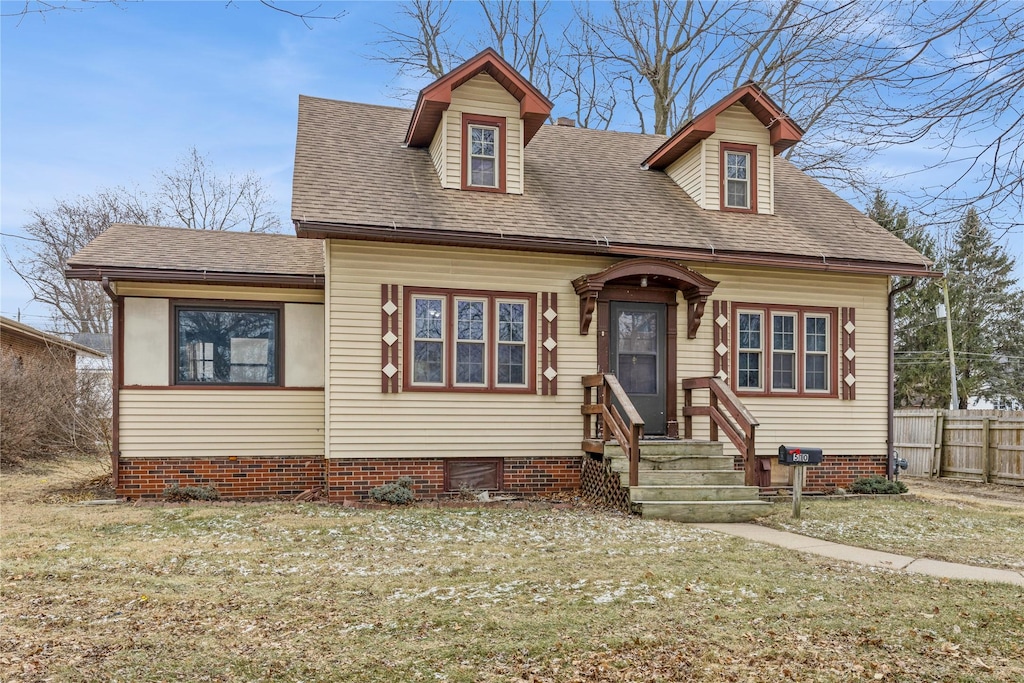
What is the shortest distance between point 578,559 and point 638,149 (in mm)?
11174

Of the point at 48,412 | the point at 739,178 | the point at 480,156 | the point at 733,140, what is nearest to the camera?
the point at 480,156

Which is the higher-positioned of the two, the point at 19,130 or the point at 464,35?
the point at 464,35

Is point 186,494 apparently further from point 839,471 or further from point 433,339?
point 839,471

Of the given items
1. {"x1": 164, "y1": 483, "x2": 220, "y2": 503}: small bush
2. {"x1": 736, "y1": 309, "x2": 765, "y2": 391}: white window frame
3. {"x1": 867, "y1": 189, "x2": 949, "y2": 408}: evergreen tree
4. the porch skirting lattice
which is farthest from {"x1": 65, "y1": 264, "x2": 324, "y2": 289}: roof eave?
{"x1": 867, "y1": 189, "x2": 949, "y2": 408}: evergreen tree

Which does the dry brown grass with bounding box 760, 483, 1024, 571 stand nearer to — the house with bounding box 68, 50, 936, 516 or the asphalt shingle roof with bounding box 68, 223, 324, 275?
the house with bounding box 68, 50, 936, 516

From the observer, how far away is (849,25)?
5.15 m

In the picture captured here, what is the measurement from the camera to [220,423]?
40.6ft

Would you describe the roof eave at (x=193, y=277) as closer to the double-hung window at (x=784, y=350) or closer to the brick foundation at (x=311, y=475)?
the brick foundation at (x=311, y=475)

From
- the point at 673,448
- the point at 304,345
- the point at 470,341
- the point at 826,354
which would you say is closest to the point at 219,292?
the point at 304,345

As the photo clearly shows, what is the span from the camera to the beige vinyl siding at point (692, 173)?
47.3ft

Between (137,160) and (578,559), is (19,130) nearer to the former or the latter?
(578,559)

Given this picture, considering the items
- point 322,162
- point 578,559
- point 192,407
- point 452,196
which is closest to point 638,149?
point 452,196

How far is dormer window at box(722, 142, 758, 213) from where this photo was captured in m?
14.4

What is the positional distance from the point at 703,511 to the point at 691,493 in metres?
0.33
